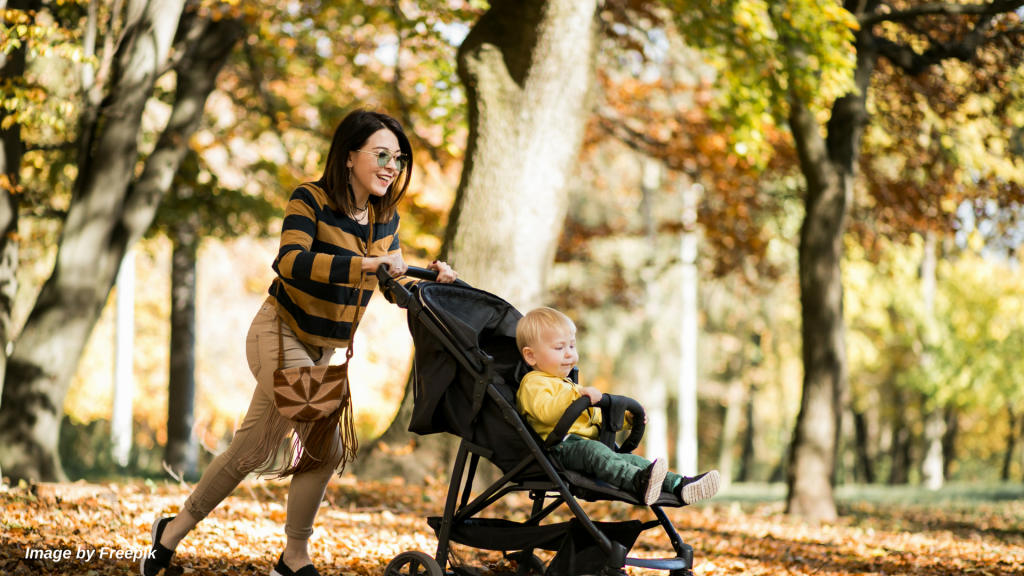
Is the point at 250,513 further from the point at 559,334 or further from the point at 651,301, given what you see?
the point at 651,301

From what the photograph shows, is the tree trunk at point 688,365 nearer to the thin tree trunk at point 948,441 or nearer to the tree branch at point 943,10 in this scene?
the tree branch at point 943,10

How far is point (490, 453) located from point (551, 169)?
12.0ft

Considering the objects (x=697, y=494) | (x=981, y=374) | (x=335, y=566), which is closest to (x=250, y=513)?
(x=335, y=566)

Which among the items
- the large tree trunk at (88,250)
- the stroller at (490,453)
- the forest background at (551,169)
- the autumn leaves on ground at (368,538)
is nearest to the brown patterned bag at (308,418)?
the stroller at (490,453)

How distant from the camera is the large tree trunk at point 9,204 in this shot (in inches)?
269

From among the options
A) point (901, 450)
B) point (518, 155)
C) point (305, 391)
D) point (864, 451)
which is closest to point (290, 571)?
point (305, 391)

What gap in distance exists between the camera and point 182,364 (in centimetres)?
1171

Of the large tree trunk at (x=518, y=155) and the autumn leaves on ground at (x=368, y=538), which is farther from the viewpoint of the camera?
the large tree trunk at (x=518, y=155)

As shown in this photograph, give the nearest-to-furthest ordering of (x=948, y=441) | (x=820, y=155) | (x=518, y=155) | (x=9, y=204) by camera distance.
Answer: (x=518, y=155) < (x=9, y=204) < (x=820, y=155) < (x=948, y=441)

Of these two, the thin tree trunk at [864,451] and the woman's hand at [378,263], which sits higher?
the woman's hand at [378,263]

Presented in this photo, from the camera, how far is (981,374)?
63.9 feet

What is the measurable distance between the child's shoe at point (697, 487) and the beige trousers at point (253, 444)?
4.53 ft

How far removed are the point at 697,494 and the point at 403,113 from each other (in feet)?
30.0

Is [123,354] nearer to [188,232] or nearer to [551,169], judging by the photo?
[188,232]
